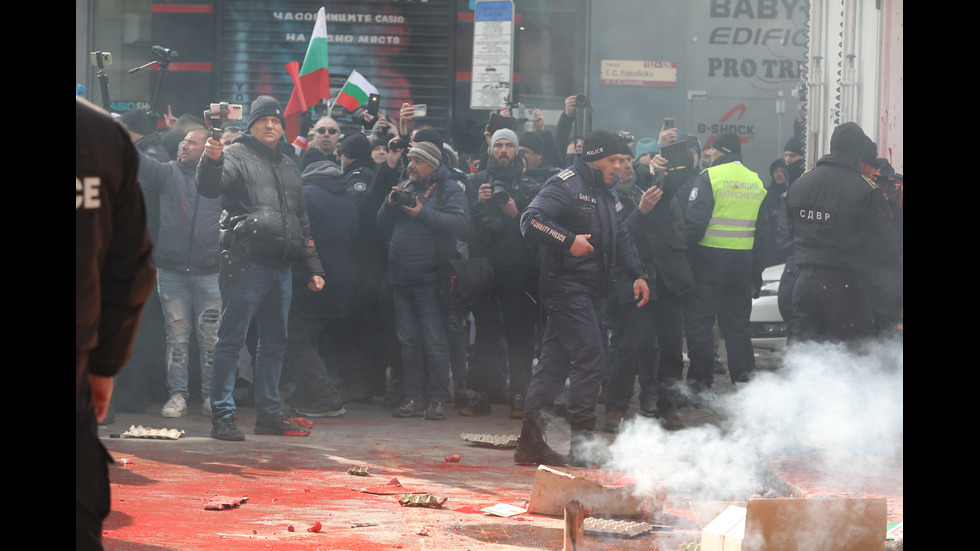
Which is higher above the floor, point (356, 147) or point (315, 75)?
point (315, 75)

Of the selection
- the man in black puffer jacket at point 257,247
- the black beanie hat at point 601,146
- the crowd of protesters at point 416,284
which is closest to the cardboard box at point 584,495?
the black beanie hat at point 601,146

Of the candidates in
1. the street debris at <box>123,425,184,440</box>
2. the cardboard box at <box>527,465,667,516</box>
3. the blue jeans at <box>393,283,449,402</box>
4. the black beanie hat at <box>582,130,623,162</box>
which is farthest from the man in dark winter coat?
the cardboard box at <box>527,465,667,516</box>

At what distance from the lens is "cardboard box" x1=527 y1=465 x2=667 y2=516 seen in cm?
549

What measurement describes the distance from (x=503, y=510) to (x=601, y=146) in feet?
8.18

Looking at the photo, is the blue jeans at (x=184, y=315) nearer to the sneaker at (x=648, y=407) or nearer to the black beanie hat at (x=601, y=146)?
the black beanie hat at (x=601, y=146)

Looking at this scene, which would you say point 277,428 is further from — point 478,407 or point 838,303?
point 838,303

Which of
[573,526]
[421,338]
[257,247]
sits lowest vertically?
[573,526]

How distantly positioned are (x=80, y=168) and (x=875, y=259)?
18.9ft

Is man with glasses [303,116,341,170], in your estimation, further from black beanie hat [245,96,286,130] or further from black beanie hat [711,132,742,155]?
black beanie hat [711,132,742,155]

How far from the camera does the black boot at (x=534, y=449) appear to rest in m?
6.82

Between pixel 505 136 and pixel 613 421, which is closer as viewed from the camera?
pixel 613 421

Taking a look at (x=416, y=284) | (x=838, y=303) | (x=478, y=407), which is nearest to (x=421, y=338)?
(x=416, y=284)

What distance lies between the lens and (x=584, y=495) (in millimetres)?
5496

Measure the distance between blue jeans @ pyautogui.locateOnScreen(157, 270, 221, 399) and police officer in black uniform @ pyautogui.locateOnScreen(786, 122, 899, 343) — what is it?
4.30 meters
